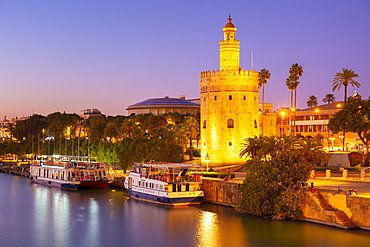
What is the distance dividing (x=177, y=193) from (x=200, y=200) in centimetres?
217

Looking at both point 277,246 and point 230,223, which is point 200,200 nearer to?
point 230,223

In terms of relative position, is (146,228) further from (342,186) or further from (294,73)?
(294,73)

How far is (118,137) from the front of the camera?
9788 centimetres

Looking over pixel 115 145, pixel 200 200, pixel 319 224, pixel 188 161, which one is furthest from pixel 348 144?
pixel 319 224

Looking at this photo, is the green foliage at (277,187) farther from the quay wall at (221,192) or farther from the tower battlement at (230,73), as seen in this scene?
the tower battlement at (230,73)

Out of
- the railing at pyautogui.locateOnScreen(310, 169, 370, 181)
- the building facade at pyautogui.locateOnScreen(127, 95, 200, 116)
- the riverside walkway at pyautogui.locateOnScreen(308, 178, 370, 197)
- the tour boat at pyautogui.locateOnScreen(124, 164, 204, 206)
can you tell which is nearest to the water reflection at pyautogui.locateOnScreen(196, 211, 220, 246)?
the tour boat at pyautogui.locateOnScreen(124, 164, 204, 206)

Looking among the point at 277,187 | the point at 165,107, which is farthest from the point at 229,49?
the point at 165,107

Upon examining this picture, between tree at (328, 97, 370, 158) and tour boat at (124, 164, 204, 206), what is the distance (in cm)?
2044

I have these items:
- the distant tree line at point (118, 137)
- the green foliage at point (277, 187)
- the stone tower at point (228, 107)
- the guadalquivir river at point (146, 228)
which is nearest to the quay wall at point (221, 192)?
the guadalquivir river at point (146, 228)

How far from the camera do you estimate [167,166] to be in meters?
48.0

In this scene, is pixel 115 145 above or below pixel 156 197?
above

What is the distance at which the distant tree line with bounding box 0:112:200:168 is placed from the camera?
217 ft

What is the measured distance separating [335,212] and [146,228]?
13548 millimetres

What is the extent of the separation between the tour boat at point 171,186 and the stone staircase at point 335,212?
12.2 metres
